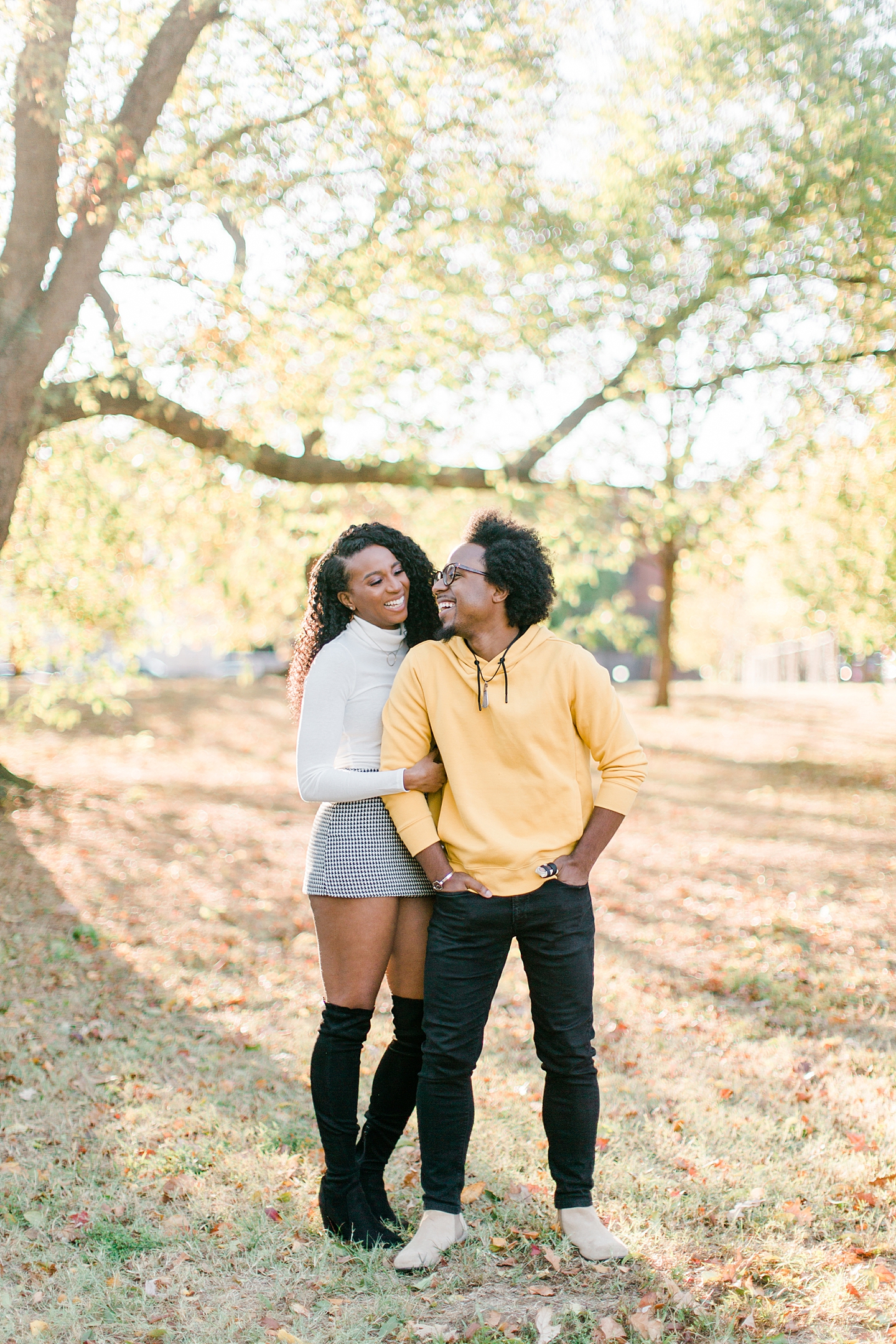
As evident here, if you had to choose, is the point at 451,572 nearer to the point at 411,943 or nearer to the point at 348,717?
the point at 348,717

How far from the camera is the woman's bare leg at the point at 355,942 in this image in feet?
10.8

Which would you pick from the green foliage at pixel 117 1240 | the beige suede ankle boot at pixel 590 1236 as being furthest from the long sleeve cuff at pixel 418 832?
the green foliage at pixel 117 1240

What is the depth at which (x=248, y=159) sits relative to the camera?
7.42 m

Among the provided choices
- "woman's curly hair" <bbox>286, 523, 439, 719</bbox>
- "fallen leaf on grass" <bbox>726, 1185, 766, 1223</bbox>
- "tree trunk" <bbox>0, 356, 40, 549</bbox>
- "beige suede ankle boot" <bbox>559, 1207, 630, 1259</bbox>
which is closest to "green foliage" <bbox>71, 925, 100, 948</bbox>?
"tree trunk" <bbox>0, 356, 40, 549</bbox>

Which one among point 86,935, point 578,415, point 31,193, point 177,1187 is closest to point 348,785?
point 177,1187

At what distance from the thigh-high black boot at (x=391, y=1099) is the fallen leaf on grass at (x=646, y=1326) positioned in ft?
3.05

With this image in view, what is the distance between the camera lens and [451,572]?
330cm

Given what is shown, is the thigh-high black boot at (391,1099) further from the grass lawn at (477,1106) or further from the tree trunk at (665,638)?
the tree trunk at (665,638)

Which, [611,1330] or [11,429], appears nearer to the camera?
[611,1330]

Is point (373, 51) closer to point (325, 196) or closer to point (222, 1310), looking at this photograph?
point (325, 196)

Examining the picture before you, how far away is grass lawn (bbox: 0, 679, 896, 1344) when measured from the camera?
319cm

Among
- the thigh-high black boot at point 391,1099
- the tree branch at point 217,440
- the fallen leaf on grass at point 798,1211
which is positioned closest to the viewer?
the thigh-high black boot at point 391,1099

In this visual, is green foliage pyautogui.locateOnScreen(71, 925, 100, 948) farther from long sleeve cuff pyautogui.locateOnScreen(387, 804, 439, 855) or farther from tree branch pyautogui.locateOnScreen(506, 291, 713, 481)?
tree branch pyautogui.locateOnScreen(506, 291, 713, 481)

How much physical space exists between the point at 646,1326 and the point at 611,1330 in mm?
101
